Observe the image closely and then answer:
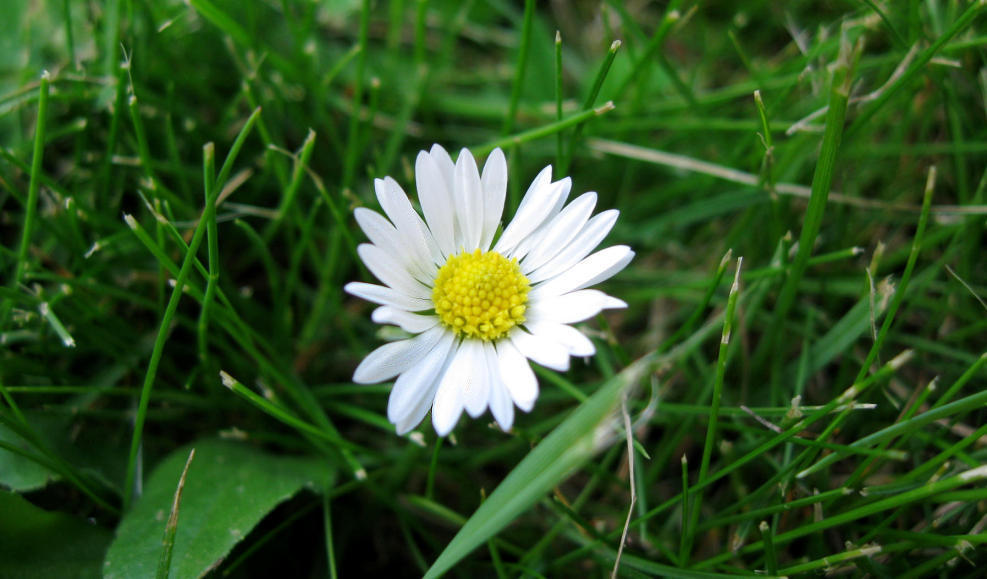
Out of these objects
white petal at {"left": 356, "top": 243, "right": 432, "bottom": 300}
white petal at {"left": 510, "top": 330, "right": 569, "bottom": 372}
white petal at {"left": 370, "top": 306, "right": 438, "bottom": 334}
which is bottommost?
white petal at {"left": 370, "top": 306, "right": 438, "bottom": 334}

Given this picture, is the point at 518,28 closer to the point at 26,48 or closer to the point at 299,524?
the point at 26,48

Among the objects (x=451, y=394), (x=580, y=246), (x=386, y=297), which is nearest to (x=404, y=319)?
(x=386, y=297)

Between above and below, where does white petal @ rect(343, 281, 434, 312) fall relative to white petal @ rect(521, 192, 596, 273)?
below

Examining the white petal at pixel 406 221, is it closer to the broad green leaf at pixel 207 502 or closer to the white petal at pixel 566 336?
the white petal at pixel 566 336

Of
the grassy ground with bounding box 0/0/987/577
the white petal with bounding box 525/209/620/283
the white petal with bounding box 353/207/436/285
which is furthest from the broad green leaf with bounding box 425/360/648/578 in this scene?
the white petal with bounding box 353/207/436/285

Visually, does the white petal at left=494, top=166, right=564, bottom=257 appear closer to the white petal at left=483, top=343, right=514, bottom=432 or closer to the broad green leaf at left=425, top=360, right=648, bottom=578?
the white petal at left=483, top=343, right=514, bottom=432

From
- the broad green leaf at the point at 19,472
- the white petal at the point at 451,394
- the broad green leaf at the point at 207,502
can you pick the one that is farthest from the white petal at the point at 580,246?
the broad green leaf at the point at 19,472

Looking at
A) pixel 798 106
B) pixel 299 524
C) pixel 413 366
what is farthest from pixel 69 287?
pixel 798 106

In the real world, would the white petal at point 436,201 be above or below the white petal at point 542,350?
above
